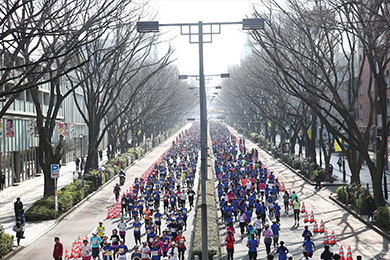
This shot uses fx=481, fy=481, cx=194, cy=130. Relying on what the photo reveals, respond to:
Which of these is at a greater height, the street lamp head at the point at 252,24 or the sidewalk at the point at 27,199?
the street lamp head at the point at 252,24

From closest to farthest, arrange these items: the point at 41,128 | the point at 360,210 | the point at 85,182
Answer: the point at 360,210, the point at 41,128, the point at 85,182

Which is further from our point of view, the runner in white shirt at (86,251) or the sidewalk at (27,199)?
the sidewalk at (27,199)

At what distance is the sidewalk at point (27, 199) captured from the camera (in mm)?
21984

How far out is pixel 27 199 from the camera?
30.4 metres

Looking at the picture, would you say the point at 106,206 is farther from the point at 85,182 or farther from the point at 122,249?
the point at 122,249

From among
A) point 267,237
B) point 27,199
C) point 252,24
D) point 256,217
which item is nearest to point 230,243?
point 267,237

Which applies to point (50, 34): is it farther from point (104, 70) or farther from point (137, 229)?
point (104, 70)

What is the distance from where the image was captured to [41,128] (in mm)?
25828

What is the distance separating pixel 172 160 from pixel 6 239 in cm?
3179

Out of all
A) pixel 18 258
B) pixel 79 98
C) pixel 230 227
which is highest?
pixel 79 98

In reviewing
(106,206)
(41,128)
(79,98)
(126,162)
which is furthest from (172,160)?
(41,128)

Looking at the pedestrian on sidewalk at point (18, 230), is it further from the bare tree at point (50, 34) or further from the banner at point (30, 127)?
the banner at point (30, 127)

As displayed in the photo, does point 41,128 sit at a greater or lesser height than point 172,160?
greater

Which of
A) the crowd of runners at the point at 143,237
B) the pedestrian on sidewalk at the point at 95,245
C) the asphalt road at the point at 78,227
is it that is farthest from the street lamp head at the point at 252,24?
the asphalt road at the point at 78,227
